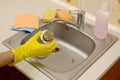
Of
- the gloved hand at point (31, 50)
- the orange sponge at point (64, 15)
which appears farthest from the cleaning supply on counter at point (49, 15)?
the gloved hand at point (31, 50)

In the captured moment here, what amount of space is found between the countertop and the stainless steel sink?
0.02 metres

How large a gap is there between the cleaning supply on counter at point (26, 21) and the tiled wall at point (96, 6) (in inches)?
10.7

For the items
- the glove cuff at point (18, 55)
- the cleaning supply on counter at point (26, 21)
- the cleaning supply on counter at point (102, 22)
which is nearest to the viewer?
the glove cuff at point (18, 55)

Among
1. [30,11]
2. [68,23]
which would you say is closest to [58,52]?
[68,23]

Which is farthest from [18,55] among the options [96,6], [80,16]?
[96,6]

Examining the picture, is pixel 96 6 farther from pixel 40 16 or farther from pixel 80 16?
pixel 40 16

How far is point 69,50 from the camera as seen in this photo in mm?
1350

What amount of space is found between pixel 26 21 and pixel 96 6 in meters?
0.42

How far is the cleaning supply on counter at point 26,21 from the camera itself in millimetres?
1228

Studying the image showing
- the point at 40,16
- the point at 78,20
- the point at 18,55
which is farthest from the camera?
the point at 40,16

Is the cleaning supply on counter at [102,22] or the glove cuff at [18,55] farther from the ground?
the cleaning supply on counter at [102,22]

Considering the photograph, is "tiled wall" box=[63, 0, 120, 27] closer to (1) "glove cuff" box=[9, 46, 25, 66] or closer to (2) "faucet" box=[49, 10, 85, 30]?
(2) "faucet" box=[49, 10, 85, 30]

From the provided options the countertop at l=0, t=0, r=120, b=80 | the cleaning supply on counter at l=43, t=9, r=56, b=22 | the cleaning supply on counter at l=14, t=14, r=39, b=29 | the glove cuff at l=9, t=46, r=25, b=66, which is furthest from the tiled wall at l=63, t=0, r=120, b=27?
the glove cuff at l=9, t=46, r=25, b=66

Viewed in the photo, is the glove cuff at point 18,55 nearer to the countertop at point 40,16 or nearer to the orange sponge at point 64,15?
the countertop at point 40,16
